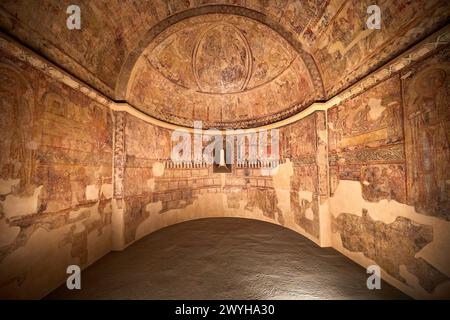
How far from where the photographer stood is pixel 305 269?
12.9ft

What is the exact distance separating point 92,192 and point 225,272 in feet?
12.4

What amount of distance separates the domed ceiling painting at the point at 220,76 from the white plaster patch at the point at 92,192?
283 cm

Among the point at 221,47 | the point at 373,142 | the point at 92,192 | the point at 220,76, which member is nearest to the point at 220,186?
the point at 220,76

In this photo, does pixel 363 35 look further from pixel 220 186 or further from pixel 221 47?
pixel 220 186

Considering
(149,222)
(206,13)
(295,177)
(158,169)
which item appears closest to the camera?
(206,13)

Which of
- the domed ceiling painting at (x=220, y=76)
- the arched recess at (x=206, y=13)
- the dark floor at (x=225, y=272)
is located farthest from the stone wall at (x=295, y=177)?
the domed ceiling painting at (x=220, y=76)

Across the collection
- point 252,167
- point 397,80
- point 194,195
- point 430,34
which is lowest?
point 194,195

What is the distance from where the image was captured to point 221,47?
7238mm

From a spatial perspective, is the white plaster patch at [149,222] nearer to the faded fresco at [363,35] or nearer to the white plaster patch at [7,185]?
the white plaster patch at [7,185]

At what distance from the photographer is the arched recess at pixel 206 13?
5.30 meters

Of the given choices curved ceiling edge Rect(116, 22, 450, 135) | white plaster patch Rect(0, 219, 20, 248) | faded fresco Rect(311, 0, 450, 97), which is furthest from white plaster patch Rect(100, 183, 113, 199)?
faded fresco Rect(311, 0, 450, 97)

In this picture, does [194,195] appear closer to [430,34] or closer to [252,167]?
[252,167]

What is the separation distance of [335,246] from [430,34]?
16.2 ft
